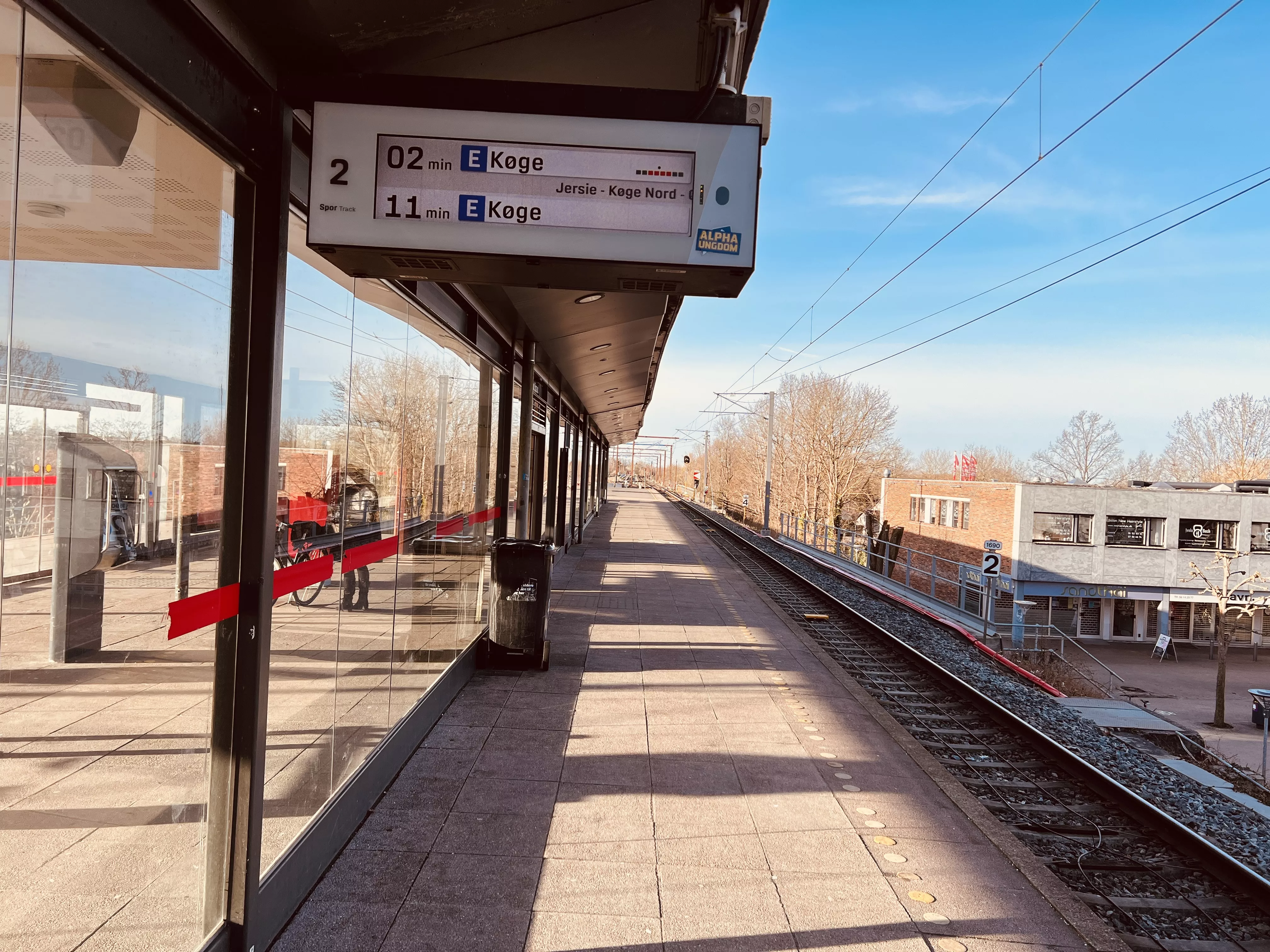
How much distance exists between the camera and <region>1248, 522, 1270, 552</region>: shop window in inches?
1562

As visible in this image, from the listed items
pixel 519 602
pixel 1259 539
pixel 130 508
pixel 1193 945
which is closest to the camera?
pixel 130 508

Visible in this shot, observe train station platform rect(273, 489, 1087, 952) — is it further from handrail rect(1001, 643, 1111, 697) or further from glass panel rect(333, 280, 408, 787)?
handrail rect(1001, 643, 1111, 697)

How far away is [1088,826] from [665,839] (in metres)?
2.86

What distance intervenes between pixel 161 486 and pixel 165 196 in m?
0.86

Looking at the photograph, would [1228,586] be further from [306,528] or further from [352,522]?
[306,528]

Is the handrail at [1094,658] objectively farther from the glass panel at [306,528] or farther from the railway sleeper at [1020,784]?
the glass panel at [306,528]

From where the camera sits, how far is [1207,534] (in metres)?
39.8

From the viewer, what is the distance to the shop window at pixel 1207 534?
3962 cm

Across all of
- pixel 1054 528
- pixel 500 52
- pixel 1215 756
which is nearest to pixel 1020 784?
pixel 500 52

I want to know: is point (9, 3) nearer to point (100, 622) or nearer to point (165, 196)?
point (165, 196)

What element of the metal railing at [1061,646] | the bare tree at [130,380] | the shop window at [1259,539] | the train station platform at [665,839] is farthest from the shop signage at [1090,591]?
the bare tree at [130,380]

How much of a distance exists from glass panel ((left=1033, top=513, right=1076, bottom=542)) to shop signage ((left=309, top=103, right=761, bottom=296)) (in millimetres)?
Result: 40309

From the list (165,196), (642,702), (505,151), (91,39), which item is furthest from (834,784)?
(91,39)

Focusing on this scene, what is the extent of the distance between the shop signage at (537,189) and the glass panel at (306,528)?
53cm
